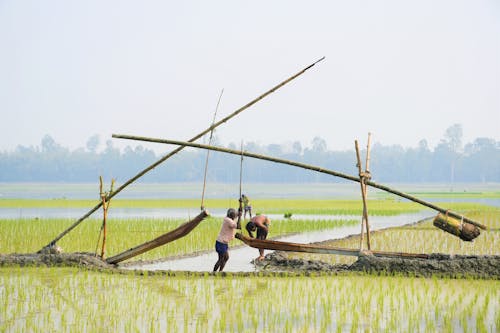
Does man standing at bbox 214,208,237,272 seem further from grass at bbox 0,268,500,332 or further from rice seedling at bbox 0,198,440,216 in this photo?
rice seedling at bbox 0,198,440,216

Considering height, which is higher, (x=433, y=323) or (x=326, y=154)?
(x=326, y=154)

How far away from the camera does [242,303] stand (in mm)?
8852

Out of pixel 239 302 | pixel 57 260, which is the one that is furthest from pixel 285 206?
pixel 239 302

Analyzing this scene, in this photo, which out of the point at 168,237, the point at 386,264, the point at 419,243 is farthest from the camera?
the point at 419,243

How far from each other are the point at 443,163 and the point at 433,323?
13094 centimetres

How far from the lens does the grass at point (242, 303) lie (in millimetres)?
7672

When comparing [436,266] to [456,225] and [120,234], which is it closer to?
[456,225]

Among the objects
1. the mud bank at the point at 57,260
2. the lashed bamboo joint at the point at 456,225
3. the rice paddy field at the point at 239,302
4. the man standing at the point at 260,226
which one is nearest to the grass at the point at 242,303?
the rice paddy field at the point at 239,302

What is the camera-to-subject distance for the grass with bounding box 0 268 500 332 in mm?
7672

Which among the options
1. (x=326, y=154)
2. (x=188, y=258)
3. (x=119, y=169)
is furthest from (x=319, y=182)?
(x=188, y=258)

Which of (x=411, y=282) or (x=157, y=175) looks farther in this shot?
(x=157, y=175)

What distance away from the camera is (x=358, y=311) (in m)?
8.45

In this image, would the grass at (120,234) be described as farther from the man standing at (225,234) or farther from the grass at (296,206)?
the grass at (296,206)

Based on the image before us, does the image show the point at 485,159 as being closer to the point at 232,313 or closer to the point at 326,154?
the point at 326,154
